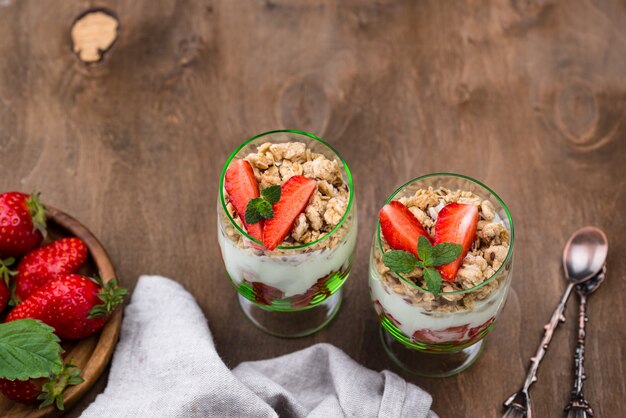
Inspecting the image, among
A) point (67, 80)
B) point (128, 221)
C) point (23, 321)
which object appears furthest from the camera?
point (67, 80)

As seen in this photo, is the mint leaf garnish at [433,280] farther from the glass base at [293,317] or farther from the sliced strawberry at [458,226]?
the glass base at [293,317]

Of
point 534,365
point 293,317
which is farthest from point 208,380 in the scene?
point 534,365

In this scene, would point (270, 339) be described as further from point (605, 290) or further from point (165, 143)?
point (605, 290)

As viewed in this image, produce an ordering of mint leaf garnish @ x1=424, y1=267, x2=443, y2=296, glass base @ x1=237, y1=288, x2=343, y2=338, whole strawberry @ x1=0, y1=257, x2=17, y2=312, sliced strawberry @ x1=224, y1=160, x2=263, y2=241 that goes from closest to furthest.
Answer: mint leaf garnish @ x1=424, y1=267, x2=443, y2=296, sliced strawberry @ x1=224, y1=160, x2=263, y2=241, whole strawberry @ x1=0, y1=257, x2=17, y2=312, glass base @ x1=237, y1=288, x2=343, y2=338

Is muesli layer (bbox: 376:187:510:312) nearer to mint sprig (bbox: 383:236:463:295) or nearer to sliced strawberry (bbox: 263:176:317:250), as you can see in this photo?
mint sprig (bbox: 383:236:463:295)

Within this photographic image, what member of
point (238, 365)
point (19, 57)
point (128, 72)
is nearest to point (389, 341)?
point (238, 365)

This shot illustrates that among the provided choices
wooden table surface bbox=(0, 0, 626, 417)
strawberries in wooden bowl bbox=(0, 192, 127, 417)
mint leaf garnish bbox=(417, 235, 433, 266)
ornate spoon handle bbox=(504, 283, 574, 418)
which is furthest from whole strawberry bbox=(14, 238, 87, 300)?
ornate spoon handle bbox=(504, 283, 574, 418)

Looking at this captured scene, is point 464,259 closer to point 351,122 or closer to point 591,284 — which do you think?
point 591,284

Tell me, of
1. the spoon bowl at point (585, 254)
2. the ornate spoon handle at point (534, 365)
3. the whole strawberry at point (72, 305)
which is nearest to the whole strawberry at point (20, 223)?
the whole strawberry at point (72, 305)
